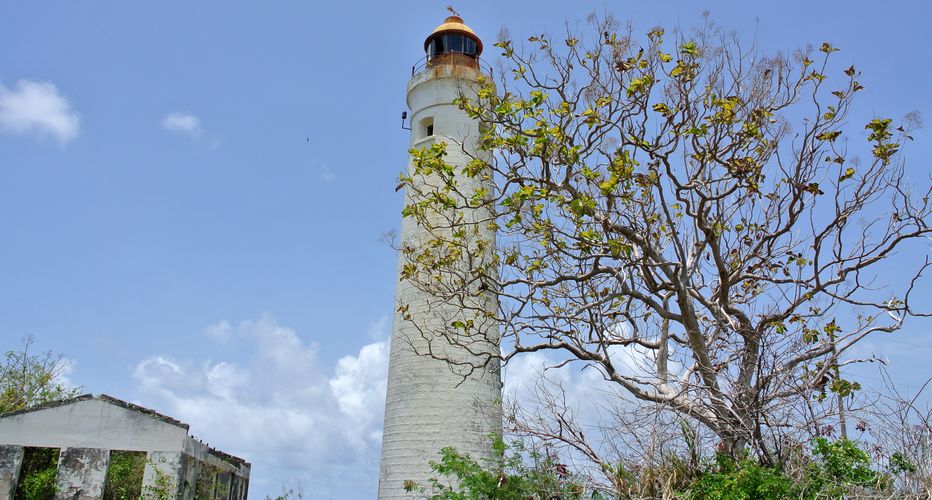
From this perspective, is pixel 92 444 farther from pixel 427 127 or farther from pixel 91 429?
pixel 427 127

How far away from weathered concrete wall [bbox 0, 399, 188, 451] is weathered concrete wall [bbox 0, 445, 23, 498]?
14 centimetres

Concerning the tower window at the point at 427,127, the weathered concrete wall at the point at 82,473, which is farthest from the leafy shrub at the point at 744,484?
the tower window at the point at 427,127

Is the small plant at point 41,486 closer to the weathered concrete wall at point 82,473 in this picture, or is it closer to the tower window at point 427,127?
the weathered concrete wall at point 82,473

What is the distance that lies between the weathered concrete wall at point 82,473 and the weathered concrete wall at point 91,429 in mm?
141

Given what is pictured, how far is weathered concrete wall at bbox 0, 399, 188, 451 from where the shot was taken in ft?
46.0

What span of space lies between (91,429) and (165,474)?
5.31ft

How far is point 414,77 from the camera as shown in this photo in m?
19.8

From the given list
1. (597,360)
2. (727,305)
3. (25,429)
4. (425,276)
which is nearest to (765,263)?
(727,305)

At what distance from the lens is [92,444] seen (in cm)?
1398

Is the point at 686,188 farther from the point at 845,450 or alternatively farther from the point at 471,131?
the point at 471,131

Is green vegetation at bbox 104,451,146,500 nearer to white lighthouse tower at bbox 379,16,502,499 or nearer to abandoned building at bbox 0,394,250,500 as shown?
abandoned building at bbox 0,394,250,500

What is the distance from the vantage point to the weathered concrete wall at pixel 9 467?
45.3 ft

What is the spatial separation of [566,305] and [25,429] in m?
10.1

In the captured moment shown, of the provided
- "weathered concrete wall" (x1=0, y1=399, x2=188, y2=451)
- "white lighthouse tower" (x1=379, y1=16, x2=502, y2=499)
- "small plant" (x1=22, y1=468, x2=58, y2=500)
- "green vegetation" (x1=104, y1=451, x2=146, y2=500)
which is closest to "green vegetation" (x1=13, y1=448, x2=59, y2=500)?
"small plant" (x1=22, y1=468, x2=58, y2=500)
